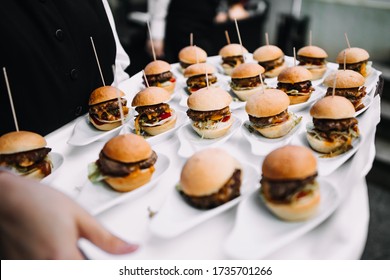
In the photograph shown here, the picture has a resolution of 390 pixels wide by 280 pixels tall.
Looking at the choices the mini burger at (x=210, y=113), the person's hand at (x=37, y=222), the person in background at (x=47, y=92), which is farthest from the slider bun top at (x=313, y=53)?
the person's hand at (x=37, y=222)

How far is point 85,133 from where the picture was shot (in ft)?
8.16

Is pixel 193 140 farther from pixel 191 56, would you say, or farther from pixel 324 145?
pixel 191 56

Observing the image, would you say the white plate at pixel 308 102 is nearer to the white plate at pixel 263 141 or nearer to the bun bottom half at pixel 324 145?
the white plate at pixel 263 141

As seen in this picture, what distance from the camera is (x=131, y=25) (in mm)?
7586

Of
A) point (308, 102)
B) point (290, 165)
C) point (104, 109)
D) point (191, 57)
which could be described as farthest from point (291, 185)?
point (191, 57)

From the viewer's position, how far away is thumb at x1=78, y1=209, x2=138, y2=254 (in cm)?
135

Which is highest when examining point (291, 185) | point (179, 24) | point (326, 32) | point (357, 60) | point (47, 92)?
point (47, 92)

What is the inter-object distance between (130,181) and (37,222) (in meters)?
0.63

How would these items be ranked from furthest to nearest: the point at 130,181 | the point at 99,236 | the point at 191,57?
the point at 191,57
the point at 130,181
the point at 99,236

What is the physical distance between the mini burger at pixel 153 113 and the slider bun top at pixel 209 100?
0.67 feet

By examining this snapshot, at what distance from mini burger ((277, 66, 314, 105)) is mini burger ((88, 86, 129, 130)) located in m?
1.35

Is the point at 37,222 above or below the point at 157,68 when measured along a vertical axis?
above

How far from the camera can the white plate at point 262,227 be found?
1.37 metres

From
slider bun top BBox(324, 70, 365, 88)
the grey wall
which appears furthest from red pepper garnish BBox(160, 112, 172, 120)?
the grey wall
